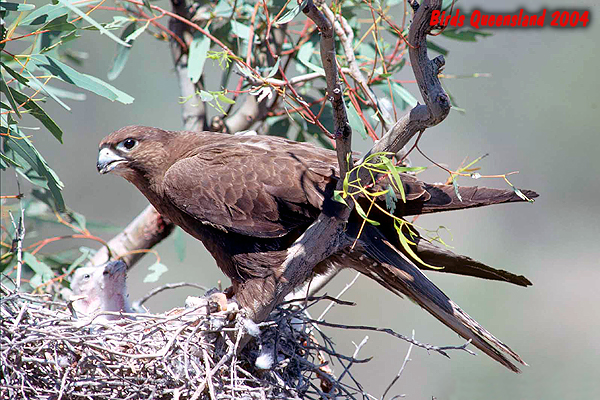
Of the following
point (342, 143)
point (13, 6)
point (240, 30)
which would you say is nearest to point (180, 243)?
point (240, 30)

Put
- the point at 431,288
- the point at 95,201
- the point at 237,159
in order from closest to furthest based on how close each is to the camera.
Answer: the point at 431,288
the point at 237,159
the point at 95,201

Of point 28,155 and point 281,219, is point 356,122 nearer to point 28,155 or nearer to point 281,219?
point 281,219

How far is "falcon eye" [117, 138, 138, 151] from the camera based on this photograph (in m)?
2.79

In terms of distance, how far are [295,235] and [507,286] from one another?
6.24 meters

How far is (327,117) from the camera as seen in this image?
3.35m

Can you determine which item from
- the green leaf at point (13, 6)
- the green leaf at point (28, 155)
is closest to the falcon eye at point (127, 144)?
the green leaf at point (28, 155)

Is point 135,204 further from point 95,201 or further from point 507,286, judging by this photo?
point 507,286

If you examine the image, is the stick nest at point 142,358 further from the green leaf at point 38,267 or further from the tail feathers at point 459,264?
the green leaf at point 38,267

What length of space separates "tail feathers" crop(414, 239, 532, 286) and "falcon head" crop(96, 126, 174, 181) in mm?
1242

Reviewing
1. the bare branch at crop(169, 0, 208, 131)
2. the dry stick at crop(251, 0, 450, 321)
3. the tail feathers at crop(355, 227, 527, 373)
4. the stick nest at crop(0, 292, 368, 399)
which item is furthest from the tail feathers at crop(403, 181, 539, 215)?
the bare branch at crop(169, 0, 208, 131)

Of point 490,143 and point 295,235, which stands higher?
point 490,143

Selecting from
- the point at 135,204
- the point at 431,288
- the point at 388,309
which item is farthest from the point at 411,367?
the point at 431,288

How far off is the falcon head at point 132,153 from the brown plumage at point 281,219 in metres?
0.23

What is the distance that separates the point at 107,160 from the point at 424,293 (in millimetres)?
1529
